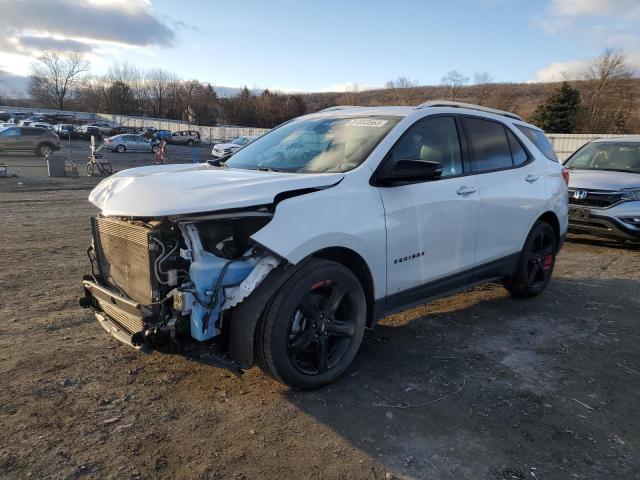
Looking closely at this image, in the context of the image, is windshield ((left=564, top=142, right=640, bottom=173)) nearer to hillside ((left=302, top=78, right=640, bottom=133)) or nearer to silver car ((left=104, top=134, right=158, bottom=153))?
silver car ((left=104, top=134, right=158, bottom=153))

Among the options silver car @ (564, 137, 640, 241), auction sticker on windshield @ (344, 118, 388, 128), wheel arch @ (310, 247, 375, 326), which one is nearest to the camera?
wheel arch @ (310, 247, 375, 326)

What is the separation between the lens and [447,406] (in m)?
3.23

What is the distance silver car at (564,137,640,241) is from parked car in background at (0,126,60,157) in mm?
27932

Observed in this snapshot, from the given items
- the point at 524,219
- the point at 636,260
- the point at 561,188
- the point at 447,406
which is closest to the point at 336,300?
the point at 447,406

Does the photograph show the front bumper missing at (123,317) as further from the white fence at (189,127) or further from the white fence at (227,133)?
the white fence at (189,127)

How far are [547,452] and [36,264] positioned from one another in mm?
6089

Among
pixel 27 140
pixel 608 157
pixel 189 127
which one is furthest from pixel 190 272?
pixel 189 127

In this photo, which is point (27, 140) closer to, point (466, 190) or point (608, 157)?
point (608, 157)

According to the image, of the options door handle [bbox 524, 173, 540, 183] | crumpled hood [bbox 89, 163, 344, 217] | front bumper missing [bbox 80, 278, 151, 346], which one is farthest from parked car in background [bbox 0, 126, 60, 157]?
door handle [bbox 524, 173, 540, 183]

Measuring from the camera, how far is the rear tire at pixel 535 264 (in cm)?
518

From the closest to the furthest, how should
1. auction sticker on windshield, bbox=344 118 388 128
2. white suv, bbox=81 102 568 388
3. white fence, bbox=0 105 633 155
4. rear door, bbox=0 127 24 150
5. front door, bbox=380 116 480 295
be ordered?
white suv, bbox=81 102 568 388 < front door, bbox=380 116 480 295 < auction sticker on windshield, bbox=344 118 388 128 < white fence, bbox=0 105 633 155 < rear door, bbox=0 127 24 150

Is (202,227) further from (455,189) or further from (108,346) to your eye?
(455,189)

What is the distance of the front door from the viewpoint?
3609mm

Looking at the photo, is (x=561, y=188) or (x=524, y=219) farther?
(x=561, y=188)
